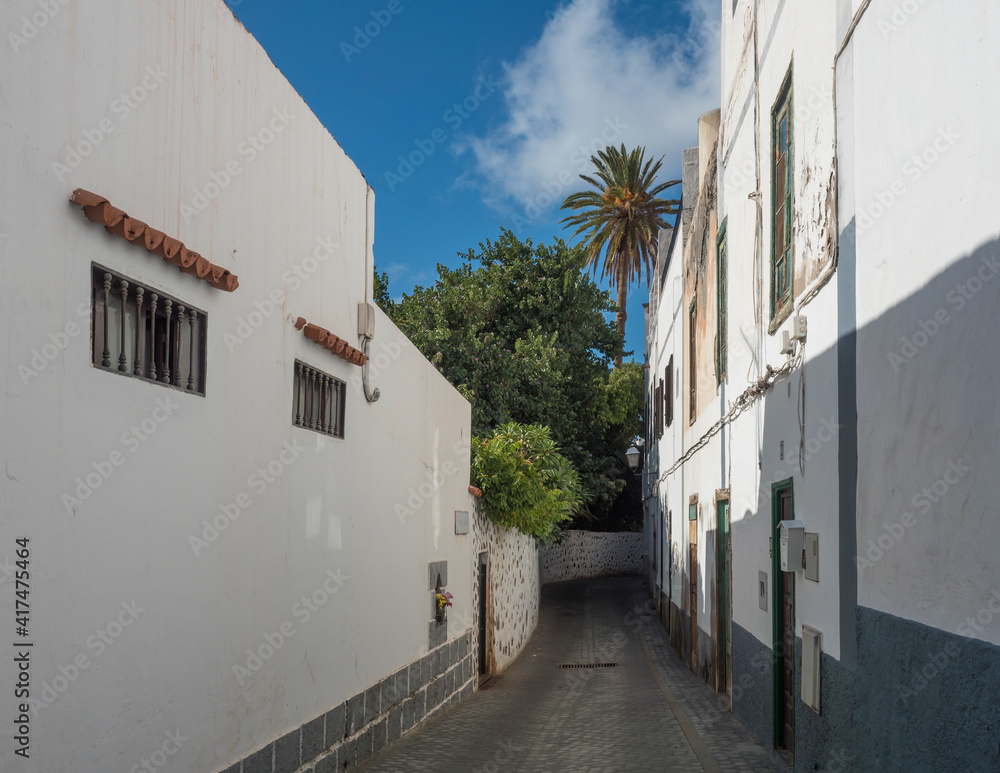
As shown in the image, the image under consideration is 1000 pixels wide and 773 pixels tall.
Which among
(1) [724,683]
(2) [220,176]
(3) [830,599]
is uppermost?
(2) [220,176]

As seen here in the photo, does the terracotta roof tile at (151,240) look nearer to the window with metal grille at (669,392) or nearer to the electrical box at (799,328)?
the electrical box at (799,328)

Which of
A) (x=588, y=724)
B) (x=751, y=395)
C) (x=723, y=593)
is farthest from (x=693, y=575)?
(x=751, y=395)

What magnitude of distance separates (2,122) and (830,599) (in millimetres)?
5418

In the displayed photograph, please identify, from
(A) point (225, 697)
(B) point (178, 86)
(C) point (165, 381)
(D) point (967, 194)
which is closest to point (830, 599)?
(D) point (967, 194)

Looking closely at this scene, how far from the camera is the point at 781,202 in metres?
8.10

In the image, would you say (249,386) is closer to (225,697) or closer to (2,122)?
(225,697)

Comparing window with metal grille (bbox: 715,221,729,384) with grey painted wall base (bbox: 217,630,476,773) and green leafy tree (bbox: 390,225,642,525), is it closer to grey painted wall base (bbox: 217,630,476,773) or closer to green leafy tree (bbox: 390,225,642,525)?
grey painted wall base (bbox: 217,630,476,773)

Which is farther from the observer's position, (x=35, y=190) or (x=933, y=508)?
(x=933, y=508)

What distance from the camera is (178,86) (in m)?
5.16

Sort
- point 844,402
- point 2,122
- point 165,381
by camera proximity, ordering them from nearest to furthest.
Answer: point 2,122 → point 165,381 → point 844,402

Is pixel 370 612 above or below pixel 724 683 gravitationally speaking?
above

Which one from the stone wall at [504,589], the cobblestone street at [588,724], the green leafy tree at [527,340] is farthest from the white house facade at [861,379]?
the green leafy tree at [527,340]

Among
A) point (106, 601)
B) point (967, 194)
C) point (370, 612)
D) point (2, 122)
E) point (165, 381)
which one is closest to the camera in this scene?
point (2, 122)

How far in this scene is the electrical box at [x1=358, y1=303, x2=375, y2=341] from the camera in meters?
8.56
